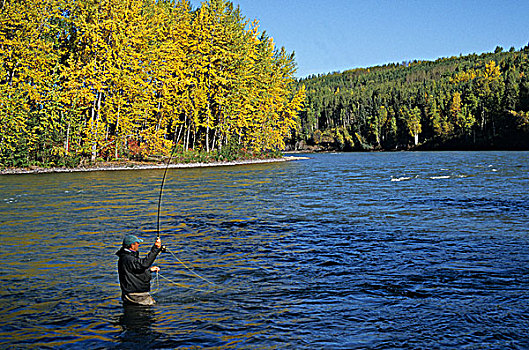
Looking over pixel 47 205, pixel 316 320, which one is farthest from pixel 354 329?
pixel 47 205

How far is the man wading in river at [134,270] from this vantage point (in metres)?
7.55

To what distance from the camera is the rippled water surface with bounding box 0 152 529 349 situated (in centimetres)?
691

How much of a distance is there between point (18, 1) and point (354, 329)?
40000 mm

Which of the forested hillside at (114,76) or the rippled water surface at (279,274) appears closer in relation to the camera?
the rippled water surface at (279,274)

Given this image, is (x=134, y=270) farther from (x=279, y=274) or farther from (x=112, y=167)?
Result: (x=112, y=167)

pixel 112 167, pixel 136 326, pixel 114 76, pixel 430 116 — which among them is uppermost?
pixel 430 116

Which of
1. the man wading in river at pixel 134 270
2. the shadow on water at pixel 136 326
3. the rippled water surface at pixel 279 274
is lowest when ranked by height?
the shadow on water at pixel 136 326

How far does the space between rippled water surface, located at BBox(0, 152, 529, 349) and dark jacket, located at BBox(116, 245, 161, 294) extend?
0.39 metres

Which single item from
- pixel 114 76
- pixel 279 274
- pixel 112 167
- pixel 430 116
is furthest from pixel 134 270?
pixel 430 116

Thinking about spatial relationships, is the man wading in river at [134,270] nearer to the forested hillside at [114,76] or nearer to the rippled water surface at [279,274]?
the rippled water surface at [279,274]

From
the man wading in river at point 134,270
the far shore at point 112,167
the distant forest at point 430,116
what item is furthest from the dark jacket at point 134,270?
the distant forest at point 430,116

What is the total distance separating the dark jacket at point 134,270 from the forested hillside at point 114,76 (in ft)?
79.6

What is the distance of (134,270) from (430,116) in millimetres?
141900

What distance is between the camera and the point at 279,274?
32.5ft
